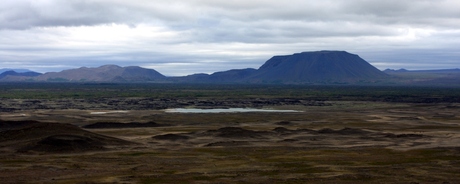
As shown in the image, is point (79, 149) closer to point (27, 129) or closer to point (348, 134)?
point (27, 129)

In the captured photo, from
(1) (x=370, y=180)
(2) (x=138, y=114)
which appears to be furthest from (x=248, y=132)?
(2) (x=138, y=114)

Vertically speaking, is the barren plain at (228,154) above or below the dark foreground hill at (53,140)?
below

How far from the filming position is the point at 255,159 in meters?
46.7

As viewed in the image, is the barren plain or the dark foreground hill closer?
the barren plain

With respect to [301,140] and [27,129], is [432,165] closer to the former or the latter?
[301,140]

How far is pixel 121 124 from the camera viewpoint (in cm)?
7825

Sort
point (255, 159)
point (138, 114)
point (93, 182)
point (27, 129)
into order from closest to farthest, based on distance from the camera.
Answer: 1. point (93, 182)
2. point (255, 159)
3. point (27, 129)
4. point (138, 114)

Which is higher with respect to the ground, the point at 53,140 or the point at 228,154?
the point at 53,140

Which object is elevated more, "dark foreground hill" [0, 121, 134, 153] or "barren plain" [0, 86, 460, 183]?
"dark foreground hill" [0, 121, 134, 153]

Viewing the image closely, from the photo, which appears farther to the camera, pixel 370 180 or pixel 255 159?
pixel 255 159

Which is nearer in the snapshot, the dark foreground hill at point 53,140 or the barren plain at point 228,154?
the barren plain at point 228,154

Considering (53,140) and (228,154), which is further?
(53,140)

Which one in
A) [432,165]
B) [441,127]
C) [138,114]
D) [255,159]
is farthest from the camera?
[138,114]

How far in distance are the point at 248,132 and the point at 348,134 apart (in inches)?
455
